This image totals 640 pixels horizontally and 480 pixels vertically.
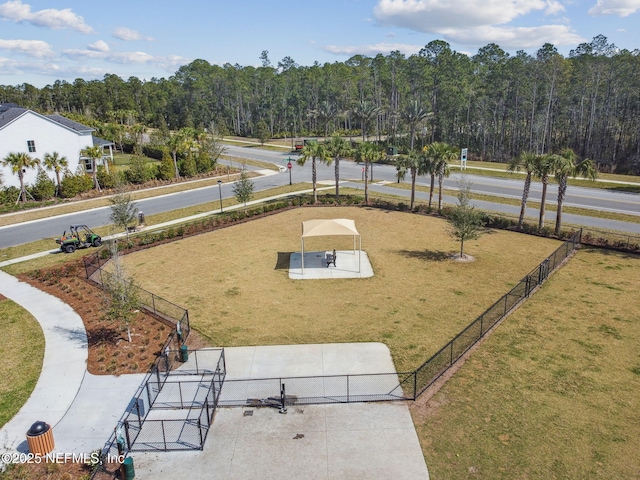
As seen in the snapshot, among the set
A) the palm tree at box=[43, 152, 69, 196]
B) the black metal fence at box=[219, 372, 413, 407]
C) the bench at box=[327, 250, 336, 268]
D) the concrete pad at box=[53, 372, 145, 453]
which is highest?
the palm tree at box=[43, 152, 69, 196]

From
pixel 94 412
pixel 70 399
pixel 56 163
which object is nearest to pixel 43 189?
pixel 56 163

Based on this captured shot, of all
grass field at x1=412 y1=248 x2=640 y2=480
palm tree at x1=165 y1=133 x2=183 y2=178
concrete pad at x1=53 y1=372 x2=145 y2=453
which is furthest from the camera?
palm tree at x1=165 y1=133 x2=183 y2=178

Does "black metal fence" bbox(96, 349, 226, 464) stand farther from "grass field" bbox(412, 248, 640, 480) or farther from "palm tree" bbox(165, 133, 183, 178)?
"palm tree" bbox(165, 133, 183, 178)

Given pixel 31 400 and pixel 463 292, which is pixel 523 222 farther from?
pixel 31 400

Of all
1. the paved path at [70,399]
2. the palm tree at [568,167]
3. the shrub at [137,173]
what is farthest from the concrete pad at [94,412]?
the shrub at [137,173]

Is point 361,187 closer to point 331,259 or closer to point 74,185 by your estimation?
point 331,259

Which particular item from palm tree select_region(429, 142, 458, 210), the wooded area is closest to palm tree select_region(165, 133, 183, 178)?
the wooded area

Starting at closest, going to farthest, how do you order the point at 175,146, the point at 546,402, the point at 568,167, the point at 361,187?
1. the point at 546,402
2. the point at 568,167
3. the point at 361,187
4. the point at 175,146
